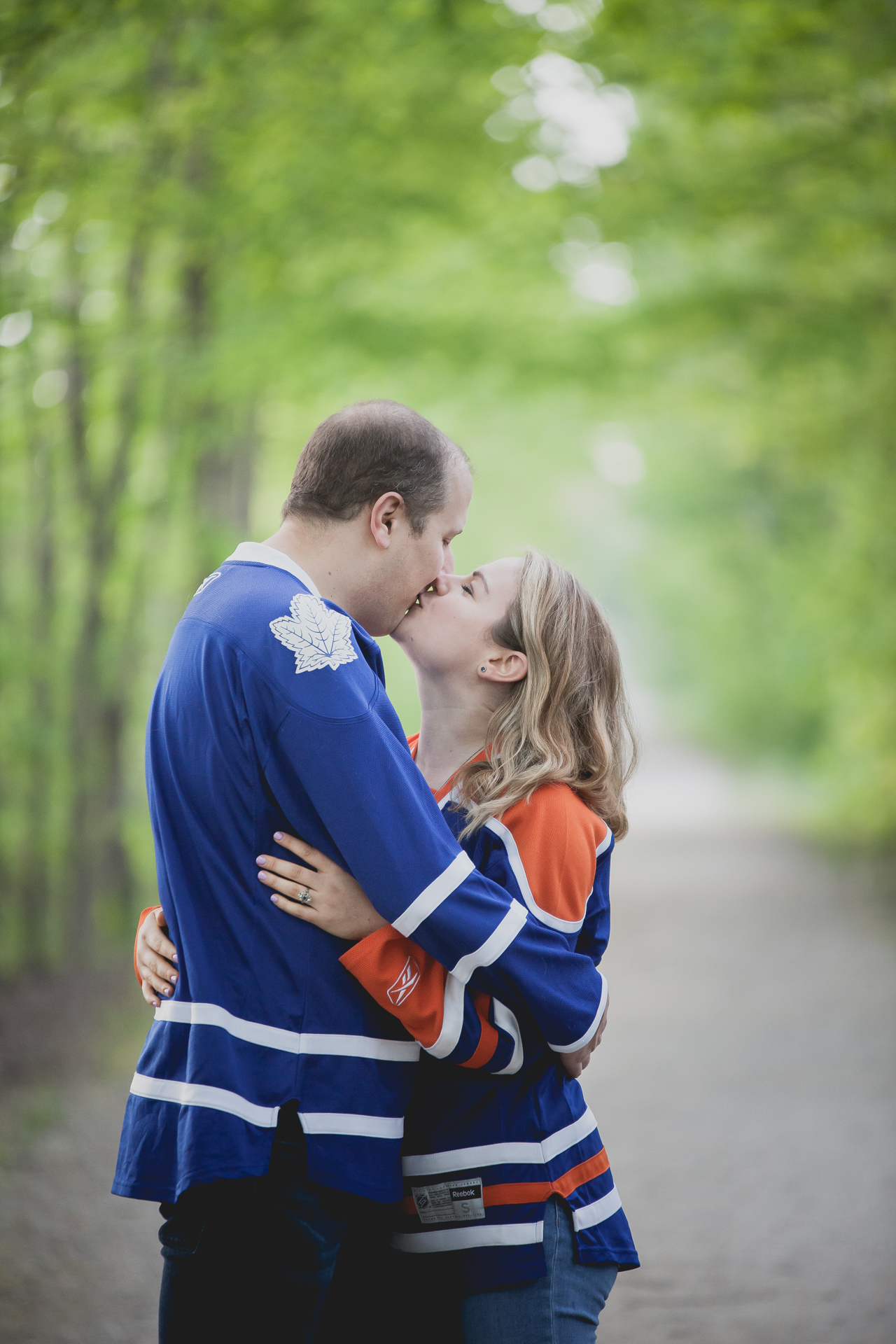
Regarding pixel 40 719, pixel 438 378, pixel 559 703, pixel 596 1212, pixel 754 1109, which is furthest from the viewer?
pixel 438 378

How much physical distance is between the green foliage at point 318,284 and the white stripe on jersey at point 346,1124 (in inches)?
134

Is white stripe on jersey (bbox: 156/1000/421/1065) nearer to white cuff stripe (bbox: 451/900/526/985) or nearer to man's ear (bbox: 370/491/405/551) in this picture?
white cuff stripe (bbox: 451/900/526/985)

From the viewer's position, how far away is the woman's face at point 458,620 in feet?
8.14

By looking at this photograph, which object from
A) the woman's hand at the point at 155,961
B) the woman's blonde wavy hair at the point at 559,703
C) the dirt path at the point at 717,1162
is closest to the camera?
the woman's hand at the point at 155,961

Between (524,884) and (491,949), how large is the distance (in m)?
0.23

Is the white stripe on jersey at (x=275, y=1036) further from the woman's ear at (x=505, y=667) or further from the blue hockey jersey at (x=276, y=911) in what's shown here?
the woman's ear at (x=505, y=667)

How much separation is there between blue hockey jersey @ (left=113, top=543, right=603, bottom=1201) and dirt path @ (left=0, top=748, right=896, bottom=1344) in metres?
2.82

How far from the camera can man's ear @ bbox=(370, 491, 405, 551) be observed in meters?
2.16

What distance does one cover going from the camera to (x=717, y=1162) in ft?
18.8

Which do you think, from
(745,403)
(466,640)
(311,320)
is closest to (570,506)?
(745,403)

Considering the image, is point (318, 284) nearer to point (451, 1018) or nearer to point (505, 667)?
point (505, 667)

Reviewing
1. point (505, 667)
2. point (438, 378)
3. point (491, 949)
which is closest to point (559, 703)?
point (505, 667)

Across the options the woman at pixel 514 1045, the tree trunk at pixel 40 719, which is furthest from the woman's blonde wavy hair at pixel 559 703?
the tree trunk at pixel 40 719

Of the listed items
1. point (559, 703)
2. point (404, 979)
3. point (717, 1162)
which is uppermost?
point (559, 703)
